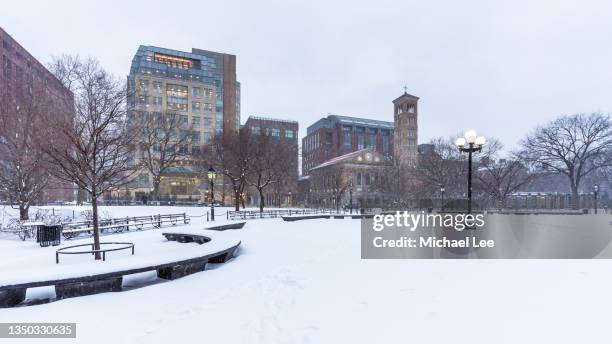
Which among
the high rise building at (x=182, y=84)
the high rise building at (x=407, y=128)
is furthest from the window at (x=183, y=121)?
the high rise building at (x=407, y=128)

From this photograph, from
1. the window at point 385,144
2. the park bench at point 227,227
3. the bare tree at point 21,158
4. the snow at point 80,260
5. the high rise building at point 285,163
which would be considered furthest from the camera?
the window at point 385,144

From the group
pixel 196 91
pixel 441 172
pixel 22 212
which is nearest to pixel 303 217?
pixel 22 212

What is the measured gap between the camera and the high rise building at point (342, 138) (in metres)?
112

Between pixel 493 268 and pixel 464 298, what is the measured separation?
327 cm

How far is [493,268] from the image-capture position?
8656mm

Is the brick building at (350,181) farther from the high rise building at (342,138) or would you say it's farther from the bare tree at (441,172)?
the high rise building at (342,138)

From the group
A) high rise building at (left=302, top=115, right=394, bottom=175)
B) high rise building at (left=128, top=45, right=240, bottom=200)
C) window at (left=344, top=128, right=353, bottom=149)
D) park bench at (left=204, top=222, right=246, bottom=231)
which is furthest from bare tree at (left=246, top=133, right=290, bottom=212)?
window at (left=344, top=128, right=353, bottom=149)

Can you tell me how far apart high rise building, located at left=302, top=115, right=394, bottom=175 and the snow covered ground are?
331 ft

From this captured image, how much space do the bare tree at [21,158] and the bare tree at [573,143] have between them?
49.0 meters

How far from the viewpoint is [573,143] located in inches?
1606

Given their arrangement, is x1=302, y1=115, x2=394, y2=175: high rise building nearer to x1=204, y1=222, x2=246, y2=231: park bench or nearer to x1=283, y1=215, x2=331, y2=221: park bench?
x1=283, y1=215, x2=331, y2=221: park bench

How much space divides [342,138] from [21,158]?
100 metres

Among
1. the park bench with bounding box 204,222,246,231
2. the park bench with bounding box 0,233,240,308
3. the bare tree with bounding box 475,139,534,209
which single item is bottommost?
the park bench with bounding box 204,222,246,231

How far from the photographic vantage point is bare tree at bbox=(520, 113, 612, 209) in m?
39.5
